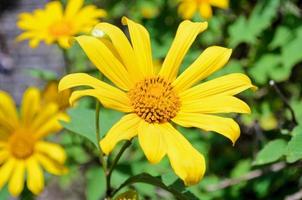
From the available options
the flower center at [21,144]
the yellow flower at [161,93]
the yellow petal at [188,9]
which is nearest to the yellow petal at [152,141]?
the yellow flower at [161,93]

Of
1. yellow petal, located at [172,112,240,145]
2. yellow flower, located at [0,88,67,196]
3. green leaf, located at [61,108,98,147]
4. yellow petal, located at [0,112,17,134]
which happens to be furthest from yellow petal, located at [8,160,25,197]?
yellow petal, located at [172,112,240,145]

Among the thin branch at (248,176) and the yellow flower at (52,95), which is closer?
the thin branch at (248,176)

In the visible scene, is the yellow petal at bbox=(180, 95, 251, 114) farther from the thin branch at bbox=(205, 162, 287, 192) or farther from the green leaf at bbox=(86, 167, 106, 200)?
the green leaf at bbox=(86, 167, 106, 200)

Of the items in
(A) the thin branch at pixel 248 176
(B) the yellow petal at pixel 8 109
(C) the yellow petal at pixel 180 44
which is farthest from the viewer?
(B) the yellow petal at pixel 8 109

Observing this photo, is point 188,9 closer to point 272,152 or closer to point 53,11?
point 53,11

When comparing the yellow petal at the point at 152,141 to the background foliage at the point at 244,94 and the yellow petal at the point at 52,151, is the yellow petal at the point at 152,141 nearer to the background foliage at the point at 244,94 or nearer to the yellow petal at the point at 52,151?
the background foliage at the point at 244,94

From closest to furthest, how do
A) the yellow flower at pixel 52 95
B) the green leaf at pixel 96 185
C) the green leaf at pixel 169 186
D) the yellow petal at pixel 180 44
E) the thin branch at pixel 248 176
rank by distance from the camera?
the green leaf at pixel 169 186 < the yellow petal at pixel 180 44 < the thin branch at pixel 248 176 < the green leaf at pixel 96 185 < the yellow flower at pixel 52 95


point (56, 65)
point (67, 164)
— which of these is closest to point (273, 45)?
point (67, 164)
